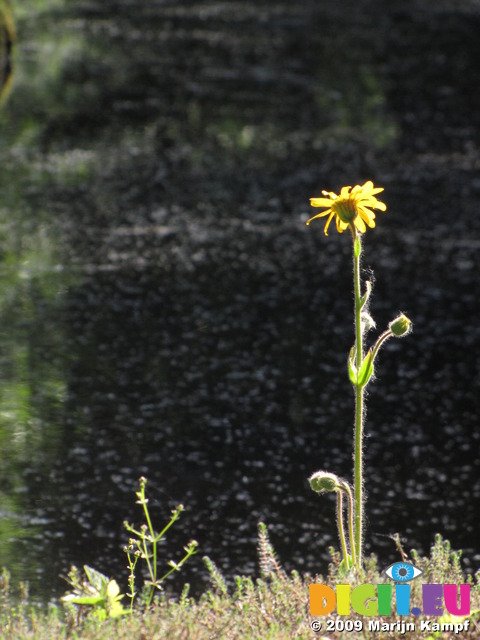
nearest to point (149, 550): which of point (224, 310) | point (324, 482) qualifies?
point (324, 482)

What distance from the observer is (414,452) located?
196 inches

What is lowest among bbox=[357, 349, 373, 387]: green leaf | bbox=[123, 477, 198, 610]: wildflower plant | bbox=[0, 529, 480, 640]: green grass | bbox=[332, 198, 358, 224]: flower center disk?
bbox=[0, 529, 480, 640]: green grass

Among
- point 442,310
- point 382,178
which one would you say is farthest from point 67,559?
point 382,178

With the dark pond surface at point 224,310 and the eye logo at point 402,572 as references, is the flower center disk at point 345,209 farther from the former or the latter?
the dark pond surface at point 224,310

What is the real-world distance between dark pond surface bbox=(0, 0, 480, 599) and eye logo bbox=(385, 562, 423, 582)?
1.13 meters

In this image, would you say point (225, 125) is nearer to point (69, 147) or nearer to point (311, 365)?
point (69, 147)

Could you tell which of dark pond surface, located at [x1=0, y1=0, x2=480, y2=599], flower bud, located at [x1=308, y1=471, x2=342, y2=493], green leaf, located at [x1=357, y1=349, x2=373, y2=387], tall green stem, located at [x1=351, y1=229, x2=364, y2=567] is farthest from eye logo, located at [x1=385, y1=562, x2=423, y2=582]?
dark pond surface, located at [x1=0, y1=0, x2=480, y2=599]

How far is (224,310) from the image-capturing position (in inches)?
256

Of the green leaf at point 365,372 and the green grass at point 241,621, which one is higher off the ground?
the green leaf at point 365,372

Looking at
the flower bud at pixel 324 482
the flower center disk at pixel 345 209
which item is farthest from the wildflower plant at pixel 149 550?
the flower center disk at pixel 345 209

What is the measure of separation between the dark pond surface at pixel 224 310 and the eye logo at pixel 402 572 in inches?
44.3

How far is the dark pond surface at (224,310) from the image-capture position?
4.42 metres

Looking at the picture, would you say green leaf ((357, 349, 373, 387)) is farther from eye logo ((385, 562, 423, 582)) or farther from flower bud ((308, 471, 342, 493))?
eye logo ((385, 562, 423, 582))

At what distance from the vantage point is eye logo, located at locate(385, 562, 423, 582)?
9.48 feet
